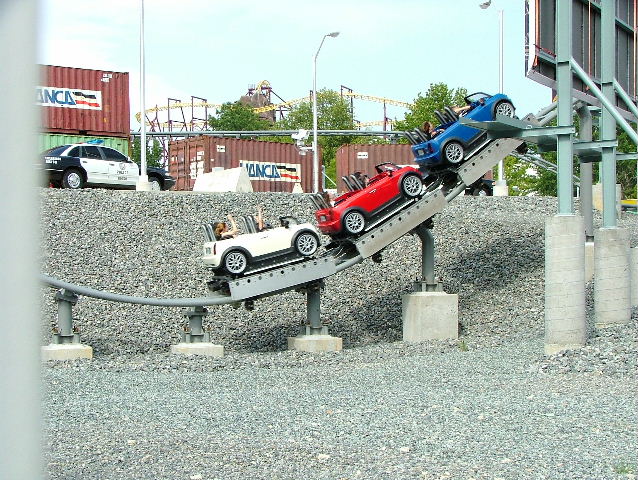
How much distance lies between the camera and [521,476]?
22.4 ft

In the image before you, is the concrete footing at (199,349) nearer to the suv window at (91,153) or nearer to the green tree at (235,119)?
the suv window at (91,153)

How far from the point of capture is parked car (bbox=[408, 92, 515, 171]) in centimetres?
1809

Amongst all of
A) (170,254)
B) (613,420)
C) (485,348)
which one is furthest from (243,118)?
(613,420)

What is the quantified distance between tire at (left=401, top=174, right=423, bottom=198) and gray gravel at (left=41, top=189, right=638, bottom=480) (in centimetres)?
262

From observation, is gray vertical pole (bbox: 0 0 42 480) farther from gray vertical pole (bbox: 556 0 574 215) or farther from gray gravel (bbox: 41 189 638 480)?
gray vertical pole (bbox: 556 0 574 215)

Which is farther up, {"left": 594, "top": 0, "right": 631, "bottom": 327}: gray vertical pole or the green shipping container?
the green shipping container

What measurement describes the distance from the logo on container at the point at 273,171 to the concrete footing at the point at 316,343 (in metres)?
25.3

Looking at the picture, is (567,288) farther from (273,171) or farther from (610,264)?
(273,171)

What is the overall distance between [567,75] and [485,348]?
4.52m

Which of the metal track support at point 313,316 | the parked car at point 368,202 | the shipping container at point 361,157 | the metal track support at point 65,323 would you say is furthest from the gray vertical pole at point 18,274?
the shipping container at point 361,157

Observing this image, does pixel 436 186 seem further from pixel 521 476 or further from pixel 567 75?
pixel 521 476

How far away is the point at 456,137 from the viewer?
59.7 feet

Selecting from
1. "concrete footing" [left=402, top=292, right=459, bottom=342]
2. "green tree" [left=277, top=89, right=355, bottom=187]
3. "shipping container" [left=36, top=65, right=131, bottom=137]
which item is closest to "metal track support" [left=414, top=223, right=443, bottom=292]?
"concrete footing" [left=402, top=292, right=459, bottom=342]

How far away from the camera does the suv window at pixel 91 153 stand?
98.2 ft
